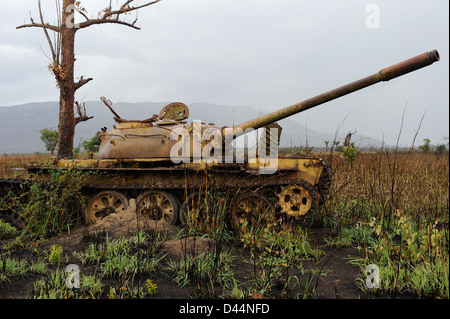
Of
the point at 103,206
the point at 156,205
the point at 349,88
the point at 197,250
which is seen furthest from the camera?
the point at 103,206

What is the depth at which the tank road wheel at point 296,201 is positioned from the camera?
6.23m

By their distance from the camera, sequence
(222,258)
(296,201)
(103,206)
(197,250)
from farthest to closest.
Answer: (103,206), (296,201), (222,258), (197,250)

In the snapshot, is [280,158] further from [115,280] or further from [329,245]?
[115,280]

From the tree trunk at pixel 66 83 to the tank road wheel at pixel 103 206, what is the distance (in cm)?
582

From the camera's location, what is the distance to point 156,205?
7.23 meters

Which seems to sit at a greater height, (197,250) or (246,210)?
(246,210)

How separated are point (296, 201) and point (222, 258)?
6.49 ft

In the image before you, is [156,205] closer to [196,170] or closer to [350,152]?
[196,170]

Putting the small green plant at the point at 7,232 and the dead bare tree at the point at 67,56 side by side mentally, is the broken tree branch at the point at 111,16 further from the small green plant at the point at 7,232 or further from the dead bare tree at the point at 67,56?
the small green plant at the point at 7,232

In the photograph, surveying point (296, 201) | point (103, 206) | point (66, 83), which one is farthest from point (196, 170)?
point (66, 83)

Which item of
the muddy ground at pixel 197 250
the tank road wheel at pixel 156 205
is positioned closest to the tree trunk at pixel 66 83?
the muddy ground at pixel 197 250

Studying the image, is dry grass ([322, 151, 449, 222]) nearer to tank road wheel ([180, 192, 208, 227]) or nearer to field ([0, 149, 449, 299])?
field ([0, 149, 449, 299])

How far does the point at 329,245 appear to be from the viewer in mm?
6023

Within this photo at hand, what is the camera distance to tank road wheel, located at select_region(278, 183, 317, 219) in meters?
6.23
